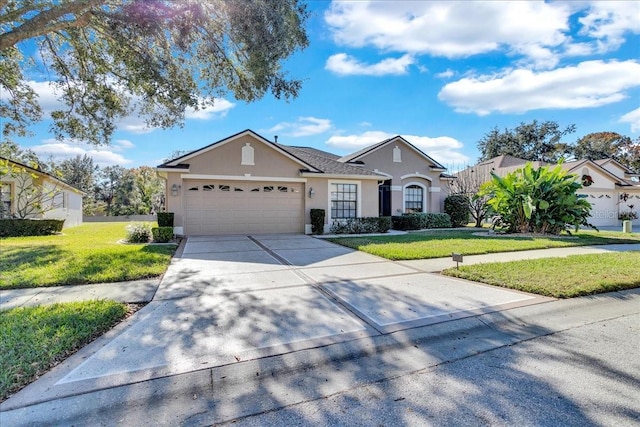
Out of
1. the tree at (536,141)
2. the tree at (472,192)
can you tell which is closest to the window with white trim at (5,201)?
the tree at (472,192)

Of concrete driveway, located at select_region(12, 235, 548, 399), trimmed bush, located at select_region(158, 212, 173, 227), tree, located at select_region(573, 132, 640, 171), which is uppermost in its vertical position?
tree, located at select_region(573, 132, 640, 171)

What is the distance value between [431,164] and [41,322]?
19050 millimetres

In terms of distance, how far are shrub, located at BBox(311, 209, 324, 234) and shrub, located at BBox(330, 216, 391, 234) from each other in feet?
2.40

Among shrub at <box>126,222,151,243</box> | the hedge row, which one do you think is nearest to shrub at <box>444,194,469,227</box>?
the hedge row

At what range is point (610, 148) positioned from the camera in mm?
37156

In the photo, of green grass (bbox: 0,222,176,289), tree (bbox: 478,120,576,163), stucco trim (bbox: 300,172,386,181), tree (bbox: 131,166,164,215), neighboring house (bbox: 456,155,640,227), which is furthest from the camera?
tree (bbox: 478,120,576,163)

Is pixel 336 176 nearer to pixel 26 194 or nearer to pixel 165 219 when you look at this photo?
pixel 165 219

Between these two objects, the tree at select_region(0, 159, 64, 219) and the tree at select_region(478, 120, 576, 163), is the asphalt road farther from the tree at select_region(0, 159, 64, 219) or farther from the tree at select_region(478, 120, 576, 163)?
the tree at select_region(478, 120, 576, 163)

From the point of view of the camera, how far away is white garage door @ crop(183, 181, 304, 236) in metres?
13.0

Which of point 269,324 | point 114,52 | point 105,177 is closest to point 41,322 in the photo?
point 269,324

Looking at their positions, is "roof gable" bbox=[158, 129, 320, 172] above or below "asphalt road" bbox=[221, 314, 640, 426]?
above

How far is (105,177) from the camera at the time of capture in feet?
136

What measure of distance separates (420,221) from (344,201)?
15.3ft

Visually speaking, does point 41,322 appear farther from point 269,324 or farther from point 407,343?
point 407,343
